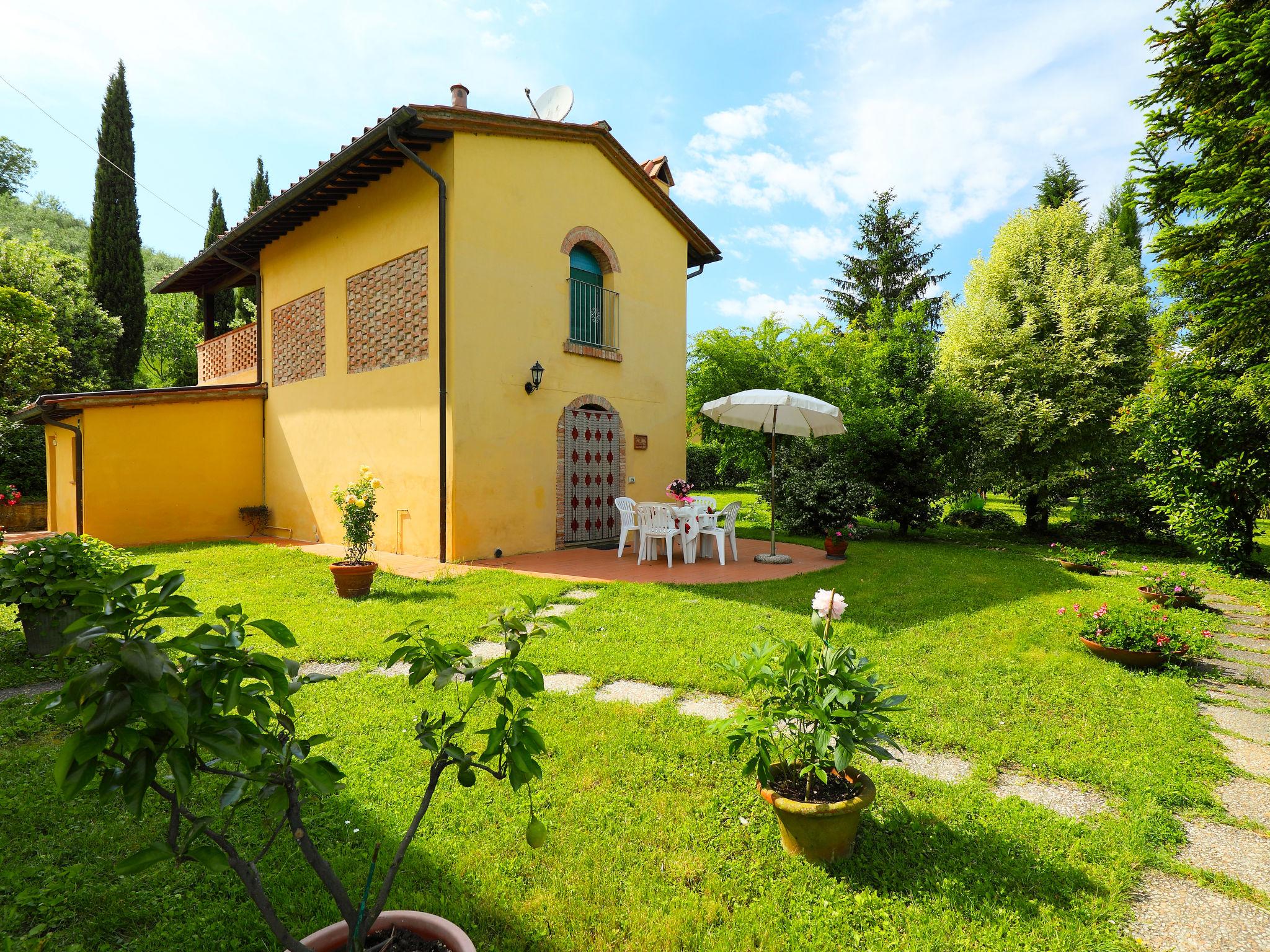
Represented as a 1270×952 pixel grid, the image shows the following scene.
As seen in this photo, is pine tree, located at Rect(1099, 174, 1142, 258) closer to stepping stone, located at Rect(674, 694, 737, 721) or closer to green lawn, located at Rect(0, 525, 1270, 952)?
green lawn, located at Rect(0, 525, 1270, 952)

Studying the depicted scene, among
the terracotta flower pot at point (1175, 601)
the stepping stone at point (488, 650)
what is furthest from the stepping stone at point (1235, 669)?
the stepping stone at point (488, 650)

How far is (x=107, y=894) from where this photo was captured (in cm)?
196

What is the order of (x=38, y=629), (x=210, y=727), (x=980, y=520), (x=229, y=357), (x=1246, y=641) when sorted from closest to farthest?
(x=210, y=727) → (x=38, y=629) → (x=1246, y=641) → (x=229, y=357) → (x=980, y=520)

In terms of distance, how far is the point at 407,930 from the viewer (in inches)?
60.7

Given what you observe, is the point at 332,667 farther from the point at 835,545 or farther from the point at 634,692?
the point at 835,545

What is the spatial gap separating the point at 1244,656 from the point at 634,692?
5.10 metres

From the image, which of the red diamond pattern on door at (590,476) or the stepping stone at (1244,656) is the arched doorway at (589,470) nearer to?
the red diamond pattern on door at (590,476)

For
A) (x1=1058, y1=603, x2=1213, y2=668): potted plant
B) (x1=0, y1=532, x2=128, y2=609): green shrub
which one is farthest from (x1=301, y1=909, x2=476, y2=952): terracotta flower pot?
(x1=1058, y1=603, x2=1213, y2=668): potted plant

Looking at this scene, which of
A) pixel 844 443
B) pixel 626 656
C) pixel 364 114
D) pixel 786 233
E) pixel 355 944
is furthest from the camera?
pixel 786 233

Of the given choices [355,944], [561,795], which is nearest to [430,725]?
[355,944]

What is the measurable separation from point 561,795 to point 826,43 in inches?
361

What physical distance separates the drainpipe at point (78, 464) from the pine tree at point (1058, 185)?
2538 centimetres

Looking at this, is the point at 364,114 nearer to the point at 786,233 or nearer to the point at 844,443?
the point at 844,443

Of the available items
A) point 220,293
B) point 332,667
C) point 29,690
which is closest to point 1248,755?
point 332,667
